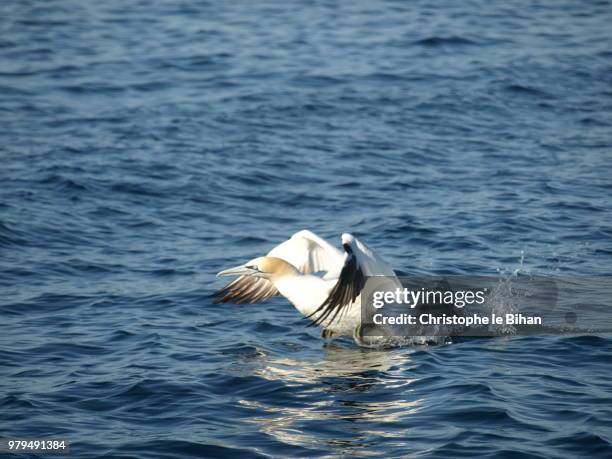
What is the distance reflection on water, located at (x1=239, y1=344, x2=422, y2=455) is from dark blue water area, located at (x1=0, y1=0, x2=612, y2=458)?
0.03 m

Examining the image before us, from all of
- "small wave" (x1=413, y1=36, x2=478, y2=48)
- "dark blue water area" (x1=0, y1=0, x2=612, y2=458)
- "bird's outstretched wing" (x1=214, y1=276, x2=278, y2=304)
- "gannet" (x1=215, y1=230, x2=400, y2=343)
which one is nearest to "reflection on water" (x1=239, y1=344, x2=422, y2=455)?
"dark blue water area" (x1=0, y1=0, x2=612, y2=458)

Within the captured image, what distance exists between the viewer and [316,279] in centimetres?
960

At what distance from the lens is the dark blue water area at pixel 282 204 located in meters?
7.69

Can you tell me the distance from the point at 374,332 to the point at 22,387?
324 cm

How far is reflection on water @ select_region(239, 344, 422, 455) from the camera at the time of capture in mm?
7328

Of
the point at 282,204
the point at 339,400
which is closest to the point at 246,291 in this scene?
the point at 339,400

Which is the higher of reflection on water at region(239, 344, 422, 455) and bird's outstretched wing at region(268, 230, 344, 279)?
bird's outstretched wing at region(268, 230, 344, 279)

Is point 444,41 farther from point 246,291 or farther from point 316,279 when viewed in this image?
point 316,279

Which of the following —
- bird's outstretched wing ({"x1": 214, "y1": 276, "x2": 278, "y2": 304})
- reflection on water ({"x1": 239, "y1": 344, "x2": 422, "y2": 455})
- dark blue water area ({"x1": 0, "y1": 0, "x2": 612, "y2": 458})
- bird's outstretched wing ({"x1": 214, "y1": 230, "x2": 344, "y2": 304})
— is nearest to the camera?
reflection on water ({"x1": 239, "y1": 344, "x2": 422, "y2": 455})

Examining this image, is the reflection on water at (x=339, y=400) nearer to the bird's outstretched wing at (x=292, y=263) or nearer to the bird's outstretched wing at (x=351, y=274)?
the bird's outstretched wing at (x=351, y=274)

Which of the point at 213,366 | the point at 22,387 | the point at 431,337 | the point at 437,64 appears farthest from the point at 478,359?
the point at 437,64

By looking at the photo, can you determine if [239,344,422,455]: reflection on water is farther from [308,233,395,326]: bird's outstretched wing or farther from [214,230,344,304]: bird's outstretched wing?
[214,230,344,304]: bird's outstretched wing

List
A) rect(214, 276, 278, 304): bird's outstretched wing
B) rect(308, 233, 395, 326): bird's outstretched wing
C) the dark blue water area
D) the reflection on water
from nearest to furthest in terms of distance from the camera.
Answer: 1. the reflection on water
2. the dark blue water area
3. rect(308, 233, 395, 326): bird's outstretched wing
4. rect(214, 276, 278, 304): bird's outstretched wing

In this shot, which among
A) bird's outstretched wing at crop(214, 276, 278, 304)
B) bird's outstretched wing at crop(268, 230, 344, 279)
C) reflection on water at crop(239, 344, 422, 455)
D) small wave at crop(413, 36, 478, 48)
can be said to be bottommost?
reflection on water at crop(239, 344, 422, 455)
